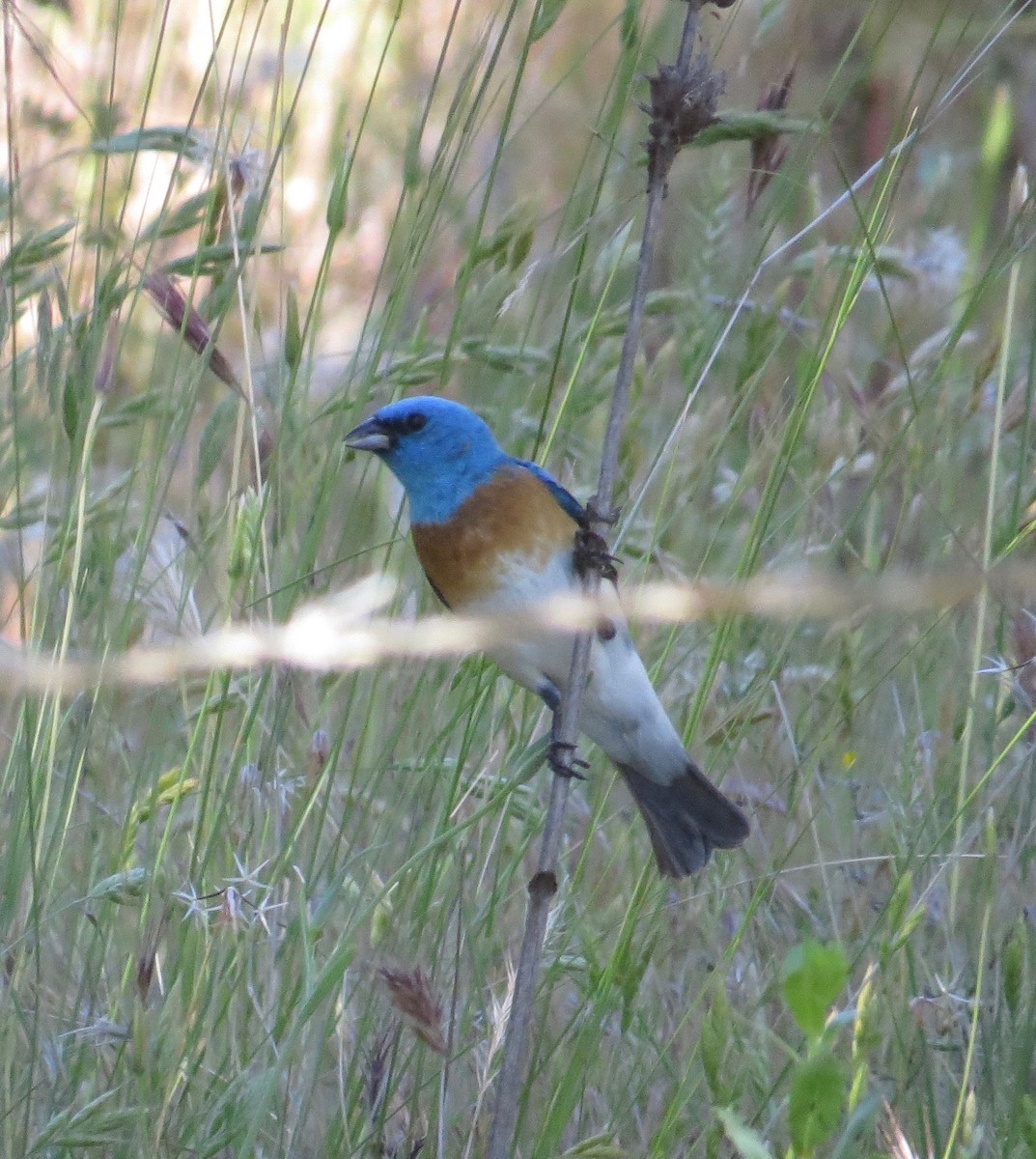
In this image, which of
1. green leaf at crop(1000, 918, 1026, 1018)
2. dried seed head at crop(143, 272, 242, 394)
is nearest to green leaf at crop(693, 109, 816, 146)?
dried seed head at crop(143, 272, 242, 394)

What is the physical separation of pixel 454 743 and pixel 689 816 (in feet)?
1.31

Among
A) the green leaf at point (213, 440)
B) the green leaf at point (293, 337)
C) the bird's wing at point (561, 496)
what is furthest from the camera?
the bird's wing at point (561, 496)

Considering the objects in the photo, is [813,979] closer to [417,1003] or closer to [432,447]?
[417,1003]

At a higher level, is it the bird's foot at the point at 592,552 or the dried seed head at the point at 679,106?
the dried seed head at the point at 679,106

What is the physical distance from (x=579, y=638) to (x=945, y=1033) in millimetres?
716

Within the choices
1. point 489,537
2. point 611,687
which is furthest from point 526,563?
point 611,687

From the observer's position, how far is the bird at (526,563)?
2.01 meters

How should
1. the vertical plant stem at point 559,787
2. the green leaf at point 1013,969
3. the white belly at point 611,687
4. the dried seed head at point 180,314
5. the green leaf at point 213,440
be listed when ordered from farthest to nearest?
1. the white belly at point 611,687
2. the green leaf at point 213,440
3. the dried seed head at point 180,314
4. the green leaf at point 1013,969
5. the vertical plant stem at point 559,787

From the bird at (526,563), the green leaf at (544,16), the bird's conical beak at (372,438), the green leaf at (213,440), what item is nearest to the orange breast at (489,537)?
the bird at (526,563)

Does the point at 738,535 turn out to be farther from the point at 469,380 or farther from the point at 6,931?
the point at 6,931

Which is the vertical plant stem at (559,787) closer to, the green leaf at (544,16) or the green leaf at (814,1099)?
the green leaf at (544,16)

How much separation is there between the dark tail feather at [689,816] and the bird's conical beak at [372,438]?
0.59 metres

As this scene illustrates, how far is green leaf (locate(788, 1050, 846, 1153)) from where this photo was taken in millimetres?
934

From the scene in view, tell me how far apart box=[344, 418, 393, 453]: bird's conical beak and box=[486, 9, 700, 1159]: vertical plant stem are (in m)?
0.62
